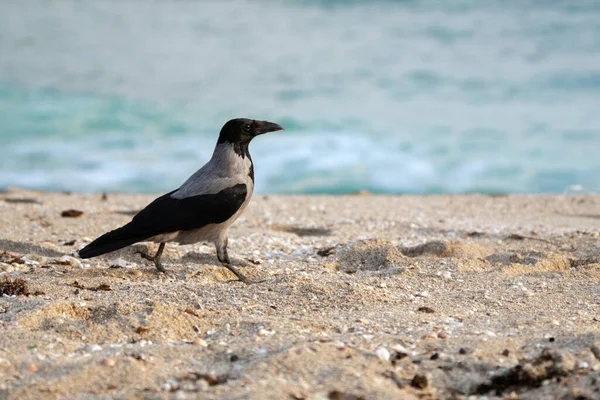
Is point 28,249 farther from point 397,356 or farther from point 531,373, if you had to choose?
point 531,373

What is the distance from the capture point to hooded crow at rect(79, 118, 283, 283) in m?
6.46

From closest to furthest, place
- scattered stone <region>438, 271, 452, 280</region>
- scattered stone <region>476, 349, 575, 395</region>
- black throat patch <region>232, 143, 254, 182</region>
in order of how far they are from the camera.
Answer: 1. scattered stone <region>476, 349, 575, 395</region>
2. scattered stone <region>438, 271, 452, 280</region>
3. black throat patch <region>232, 143, 254, 182</region>

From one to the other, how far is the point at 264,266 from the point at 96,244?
169cm

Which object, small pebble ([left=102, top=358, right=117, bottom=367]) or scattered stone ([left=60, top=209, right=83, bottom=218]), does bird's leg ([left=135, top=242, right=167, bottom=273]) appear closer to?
small pebble ([left=102, top=358, right=117, bottom=367])

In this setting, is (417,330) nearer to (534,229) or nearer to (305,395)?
(305,395)

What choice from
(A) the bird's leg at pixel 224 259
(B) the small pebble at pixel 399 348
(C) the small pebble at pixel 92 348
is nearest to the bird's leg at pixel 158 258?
(A) the bird's leg at pixel 224 259

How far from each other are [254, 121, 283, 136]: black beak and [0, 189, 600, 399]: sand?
51.4 inches

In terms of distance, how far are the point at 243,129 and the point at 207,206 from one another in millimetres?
882

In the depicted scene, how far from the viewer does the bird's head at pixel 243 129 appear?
6977mm

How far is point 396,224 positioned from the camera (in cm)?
1020

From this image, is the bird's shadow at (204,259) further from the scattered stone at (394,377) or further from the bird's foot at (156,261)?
the scattered stone at (394,377)

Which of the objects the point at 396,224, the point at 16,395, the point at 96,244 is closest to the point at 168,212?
the point at 96,244

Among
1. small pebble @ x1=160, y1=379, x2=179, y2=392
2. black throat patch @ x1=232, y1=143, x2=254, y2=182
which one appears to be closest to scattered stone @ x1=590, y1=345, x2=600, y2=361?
small pebble @ x1=160, y1=379, x2=179, y2=392

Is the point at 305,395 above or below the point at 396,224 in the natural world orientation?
below
